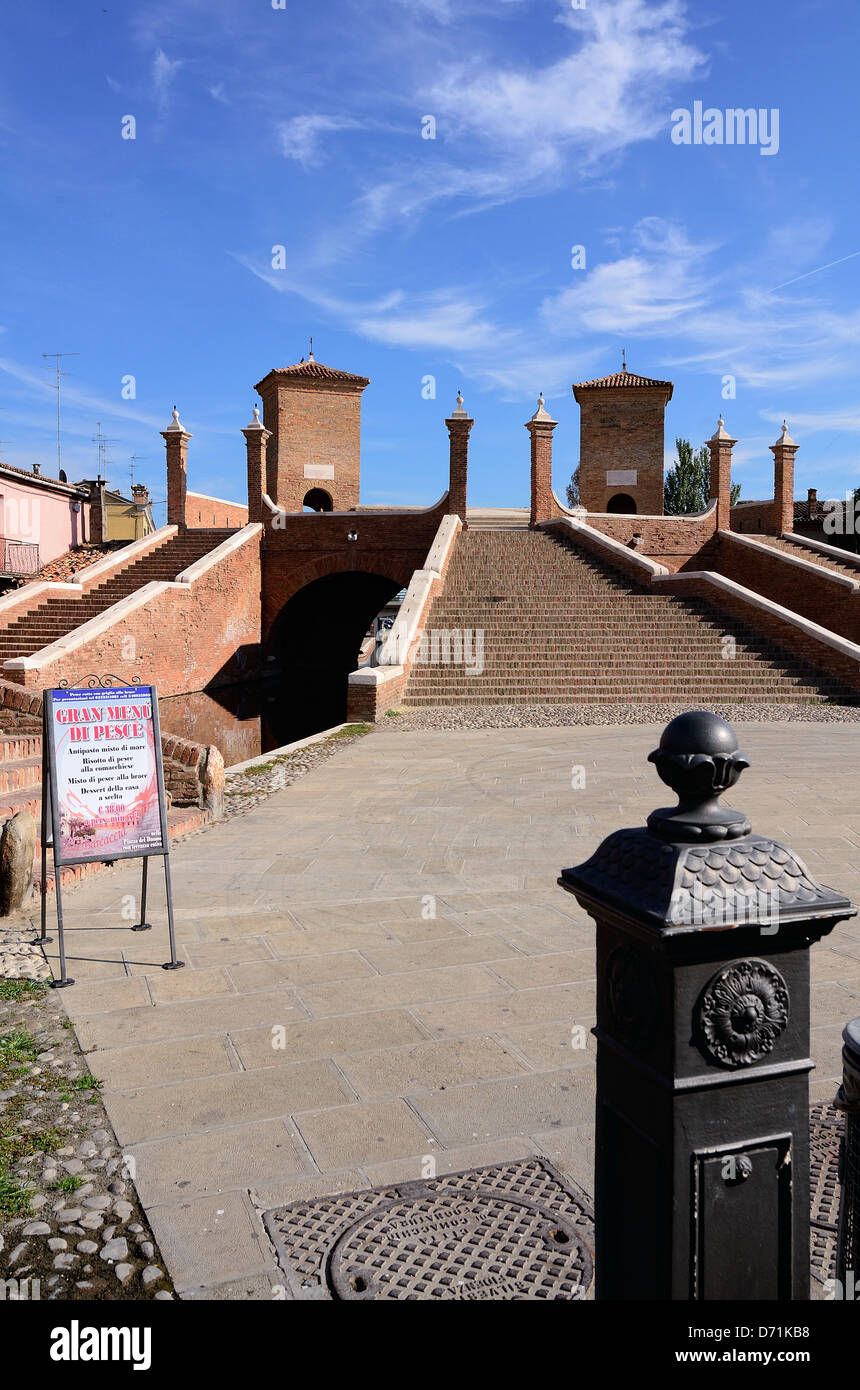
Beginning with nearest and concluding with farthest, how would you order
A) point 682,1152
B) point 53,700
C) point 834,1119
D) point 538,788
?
point 682,1152 < point 834,1119 < point 53,700 < point 538,788

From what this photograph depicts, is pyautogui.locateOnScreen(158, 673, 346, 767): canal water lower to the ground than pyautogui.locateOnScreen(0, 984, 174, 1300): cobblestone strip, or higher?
lower

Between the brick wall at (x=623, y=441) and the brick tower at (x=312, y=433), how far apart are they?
907 centimetres

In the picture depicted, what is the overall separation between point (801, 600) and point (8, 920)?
69.7 ft

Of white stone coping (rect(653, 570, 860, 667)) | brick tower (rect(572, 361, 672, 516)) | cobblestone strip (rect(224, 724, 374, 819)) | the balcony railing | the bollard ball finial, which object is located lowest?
cobblestone strip (rect(224, 724, 374, 819))

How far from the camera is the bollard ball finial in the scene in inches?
70.6

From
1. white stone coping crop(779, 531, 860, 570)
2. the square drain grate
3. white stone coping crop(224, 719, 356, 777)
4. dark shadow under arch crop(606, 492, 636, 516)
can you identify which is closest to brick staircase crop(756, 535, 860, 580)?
white stone coping crop(779, 531, 860, 570)

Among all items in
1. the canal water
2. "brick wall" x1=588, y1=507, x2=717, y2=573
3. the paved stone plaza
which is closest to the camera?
the paved stone plaza

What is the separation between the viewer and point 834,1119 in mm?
3277

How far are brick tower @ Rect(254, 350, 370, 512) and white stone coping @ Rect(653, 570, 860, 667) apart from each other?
18786 mm

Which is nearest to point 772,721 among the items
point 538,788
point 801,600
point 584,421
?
point 538,788

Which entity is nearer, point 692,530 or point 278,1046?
point 278,1046

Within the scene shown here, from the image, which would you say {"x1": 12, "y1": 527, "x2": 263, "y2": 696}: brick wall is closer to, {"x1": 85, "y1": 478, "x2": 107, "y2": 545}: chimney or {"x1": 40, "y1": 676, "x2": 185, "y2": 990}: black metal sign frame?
{"x1": 85, "y1": 478, "x2": 107, "y2": 545}: chimney

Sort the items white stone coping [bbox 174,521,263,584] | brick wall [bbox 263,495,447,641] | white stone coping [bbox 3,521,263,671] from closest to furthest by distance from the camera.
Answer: white stone coping [bbox 3,521,263,671]
white stone coping [bbox 174,521,263,584]
brick wall [bbox 263,495,447,641]
